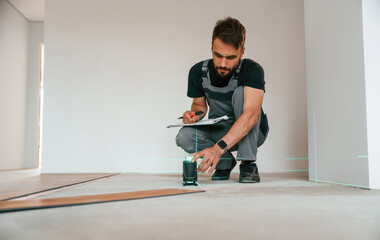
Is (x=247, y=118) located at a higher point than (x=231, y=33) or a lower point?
lower

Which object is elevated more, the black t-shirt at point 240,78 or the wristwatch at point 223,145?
the black t-shirt at point 240,78

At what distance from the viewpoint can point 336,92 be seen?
1854 millimetres

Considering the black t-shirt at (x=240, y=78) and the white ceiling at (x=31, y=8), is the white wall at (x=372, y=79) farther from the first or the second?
the white ceiling at (x=31, y=8)

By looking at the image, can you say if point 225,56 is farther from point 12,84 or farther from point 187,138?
point 12,84

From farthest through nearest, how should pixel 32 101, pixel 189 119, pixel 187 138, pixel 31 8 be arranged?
pixel 32 101 < pixel 31 8 < pixel 187 138 < pixel 189 119

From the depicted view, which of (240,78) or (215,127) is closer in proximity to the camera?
(240,78)

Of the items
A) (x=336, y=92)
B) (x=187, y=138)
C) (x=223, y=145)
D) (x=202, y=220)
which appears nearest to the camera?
(x=202, y=220)

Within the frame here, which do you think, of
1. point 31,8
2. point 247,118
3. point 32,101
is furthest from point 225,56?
point 32,101

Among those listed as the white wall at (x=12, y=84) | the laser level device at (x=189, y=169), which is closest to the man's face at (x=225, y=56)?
the laser level device at (x=189, y=169)

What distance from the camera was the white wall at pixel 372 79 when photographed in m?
1.55

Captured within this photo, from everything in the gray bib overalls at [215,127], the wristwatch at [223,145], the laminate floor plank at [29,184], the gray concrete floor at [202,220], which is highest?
the gray bib overalls at [215,127]

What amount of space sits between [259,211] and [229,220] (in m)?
0.16

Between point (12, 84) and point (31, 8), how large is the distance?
1.08 metres

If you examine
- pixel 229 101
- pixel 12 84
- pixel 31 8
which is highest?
pixel 31 8
